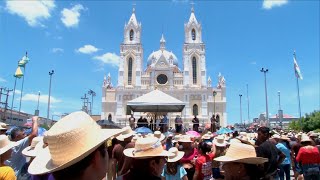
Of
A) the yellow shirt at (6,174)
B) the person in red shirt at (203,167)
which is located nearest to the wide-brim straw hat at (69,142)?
the yellow shirt at (6,174)

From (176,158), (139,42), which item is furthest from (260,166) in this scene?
(139,42)

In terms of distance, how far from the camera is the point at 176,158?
4.82m

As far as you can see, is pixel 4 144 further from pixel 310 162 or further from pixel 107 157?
pixel 310 162

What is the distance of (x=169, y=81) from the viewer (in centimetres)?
6900

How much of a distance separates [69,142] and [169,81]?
67.4 metres

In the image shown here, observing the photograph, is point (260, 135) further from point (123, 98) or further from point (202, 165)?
point (123, 98)

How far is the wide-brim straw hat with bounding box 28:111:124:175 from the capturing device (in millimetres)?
1652

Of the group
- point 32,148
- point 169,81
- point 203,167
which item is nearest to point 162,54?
point 169,81

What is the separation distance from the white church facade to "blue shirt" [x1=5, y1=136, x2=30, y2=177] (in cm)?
6002

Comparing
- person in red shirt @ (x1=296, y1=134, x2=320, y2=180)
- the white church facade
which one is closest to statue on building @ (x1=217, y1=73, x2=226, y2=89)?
the white church facade

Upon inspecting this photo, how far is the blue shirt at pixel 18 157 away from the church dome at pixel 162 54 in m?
67.6

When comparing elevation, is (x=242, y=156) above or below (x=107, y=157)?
below

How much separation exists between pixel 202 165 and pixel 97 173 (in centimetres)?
387

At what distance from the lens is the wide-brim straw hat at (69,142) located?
165cm
